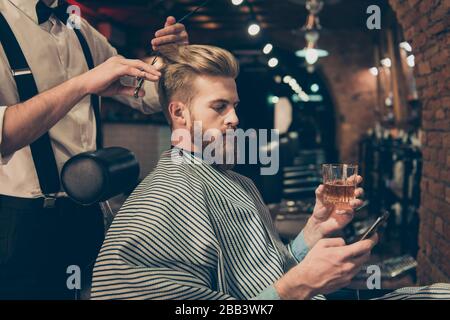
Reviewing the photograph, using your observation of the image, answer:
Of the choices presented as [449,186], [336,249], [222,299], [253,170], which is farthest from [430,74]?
[222,299]

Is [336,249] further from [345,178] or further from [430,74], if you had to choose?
[430,74]

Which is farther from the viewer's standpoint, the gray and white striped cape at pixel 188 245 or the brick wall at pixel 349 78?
the brick wall at pixel 349 78

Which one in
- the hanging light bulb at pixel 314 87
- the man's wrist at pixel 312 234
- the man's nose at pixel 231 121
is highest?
the hanging light bulb at pixel 314 87

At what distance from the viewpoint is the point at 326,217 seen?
5.08 feet

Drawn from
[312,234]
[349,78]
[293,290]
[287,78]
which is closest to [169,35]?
[312,234]

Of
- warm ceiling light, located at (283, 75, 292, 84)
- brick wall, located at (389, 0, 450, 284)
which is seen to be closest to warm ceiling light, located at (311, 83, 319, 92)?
→ warm ceiling light, located at (283, 75, 292, 84)

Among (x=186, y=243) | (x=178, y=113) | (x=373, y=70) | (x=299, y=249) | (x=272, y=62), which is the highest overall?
(x=373, y=70)

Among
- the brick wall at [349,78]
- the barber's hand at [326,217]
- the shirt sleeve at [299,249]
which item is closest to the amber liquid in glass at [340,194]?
the barber's hand at [326,217]

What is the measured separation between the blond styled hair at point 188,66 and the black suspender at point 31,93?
1.46 ft

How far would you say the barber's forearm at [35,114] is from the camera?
127 centimetres

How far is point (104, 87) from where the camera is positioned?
53.2 inches

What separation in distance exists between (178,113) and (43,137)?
46cm

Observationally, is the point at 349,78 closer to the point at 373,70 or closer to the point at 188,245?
the point at 373,70

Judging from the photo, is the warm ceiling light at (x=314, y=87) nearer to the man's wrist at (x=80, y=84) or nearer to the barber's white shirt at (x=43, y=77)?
the barber's white shirt at (x=43, y=77)
